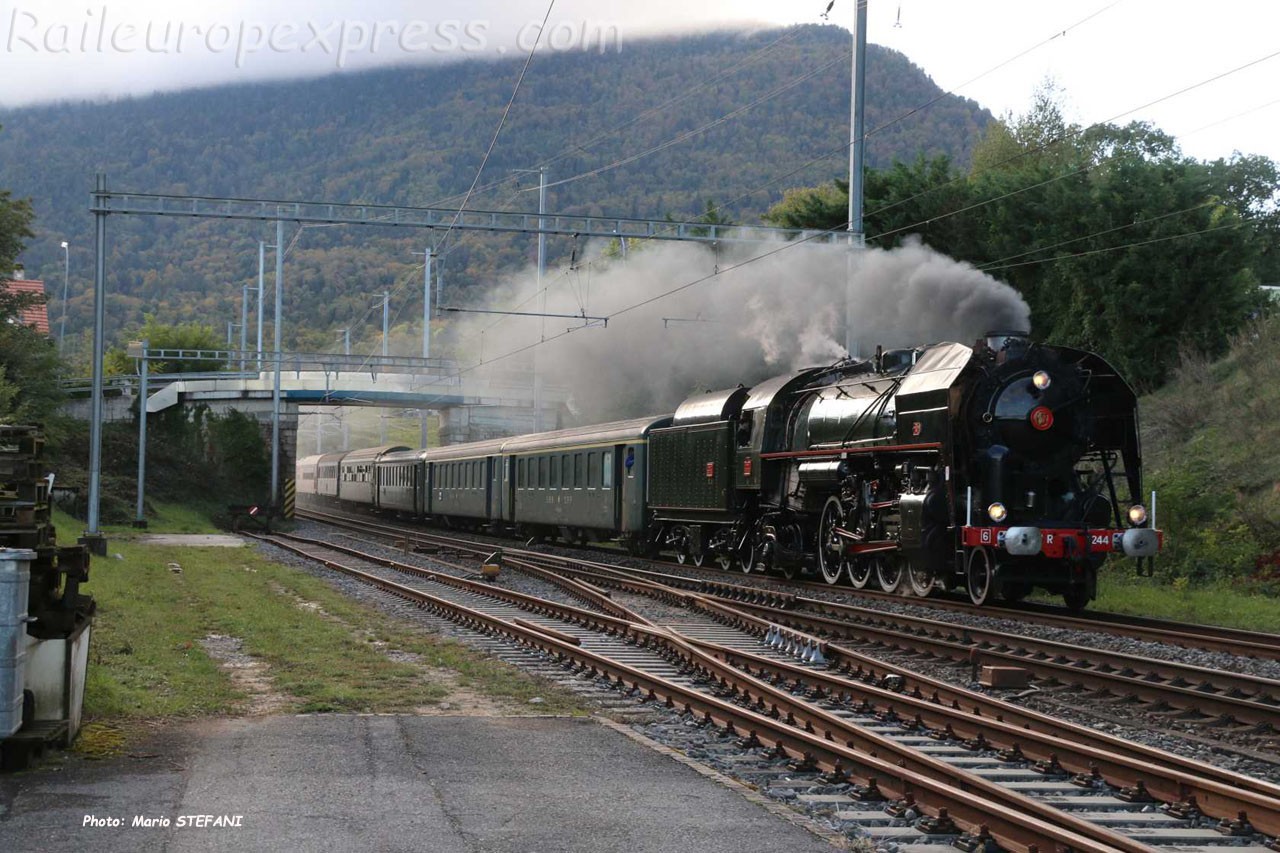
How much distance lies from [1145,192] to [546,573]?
17438mm

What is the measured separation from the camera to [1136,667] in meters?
11.0

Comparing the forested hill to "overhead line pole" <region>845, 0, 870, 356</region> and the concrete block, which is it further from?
the concrete block

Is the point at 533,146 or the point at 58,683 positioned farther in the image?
the point at 533,146

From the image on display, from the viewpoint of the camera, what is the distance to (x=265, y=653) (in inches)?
490

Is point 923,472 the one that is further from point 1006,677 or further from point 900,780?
point 900,780

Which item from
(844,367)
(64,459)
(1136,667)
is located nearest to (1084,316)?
(844,367)

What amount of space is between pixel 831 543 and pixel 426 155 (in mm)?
156639

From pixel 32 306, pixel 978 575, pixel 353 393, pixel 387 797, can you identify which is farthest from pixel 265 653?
pixel 353 393

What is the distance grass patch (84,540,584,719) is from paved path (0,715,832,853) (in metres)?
1.25

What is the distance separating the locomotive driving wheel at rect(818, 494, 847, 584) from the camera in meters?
18.8

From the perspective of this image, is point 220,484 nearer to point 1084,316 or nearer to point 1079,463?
point 1084,316

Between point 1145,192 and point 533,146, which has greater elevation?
point 533,146

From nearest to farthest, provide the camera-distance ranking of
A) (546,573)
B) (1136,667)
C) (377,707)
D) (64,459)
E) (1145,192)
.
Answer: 1. (377,707)
2. (1136,667)
3. (546,573)
4. (1145,192)
5. (64,459)

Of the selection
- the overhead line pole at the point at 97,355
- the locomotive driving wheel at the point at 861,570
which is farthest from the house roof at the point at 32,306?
the locomotive driving wheel at the point at 861,570
